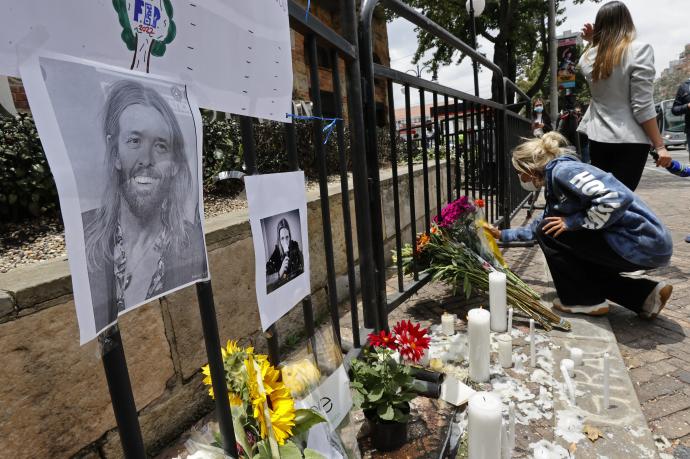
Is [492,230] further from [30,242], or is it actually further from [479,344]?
[30,242]

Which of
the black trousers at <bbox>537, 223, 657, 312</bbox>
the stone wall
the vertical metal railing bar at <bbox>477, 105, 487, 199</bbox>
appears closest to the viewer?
the stone wall

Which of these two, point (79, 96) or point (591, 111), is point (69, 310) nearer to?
point (79, 96)

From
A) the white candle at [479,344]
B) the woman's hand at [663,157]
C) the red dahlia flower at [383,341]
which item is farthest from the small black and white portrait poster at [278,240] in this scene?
the woman's hand at [663,157]

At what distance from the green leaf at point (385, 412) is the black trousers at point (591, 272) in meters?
1.70

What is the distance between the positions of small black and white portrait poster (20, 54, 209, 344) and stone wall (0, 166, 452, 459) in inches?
31.5

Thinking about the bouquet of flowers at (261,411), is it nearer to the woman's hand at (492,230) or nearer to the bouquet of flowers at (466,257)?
the bouquet of flowers at (466,257)

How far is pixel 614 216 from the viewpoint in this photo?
2.38m

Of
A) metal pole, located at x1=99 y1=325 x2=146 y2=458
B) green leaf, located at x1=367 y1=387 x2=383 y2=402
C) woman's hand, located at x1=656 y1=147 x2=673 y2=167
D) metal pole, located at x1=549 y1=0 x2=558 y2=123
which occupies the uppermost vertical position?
metal pole, located at x1=549 y1=0 x2=558 y2=123

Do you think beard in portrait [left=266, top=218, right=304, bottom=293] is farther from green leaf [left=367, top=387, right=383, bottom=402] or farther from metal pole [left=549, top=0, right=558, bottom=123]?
metal pole [left=549, top=0, right=558, bottom=123]

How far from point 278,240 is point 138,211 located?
1.38ft

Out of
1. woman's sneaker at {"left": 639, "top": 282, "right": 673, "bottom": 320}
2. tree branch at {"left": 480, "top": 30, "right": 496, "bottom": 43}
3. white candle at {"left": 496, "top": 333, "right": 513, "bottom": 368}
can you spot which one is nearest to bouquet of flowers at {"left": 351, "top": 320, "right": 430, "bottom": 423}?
white candle at {"left": 496, "top": 333, "right": 513, "bottom": 368}

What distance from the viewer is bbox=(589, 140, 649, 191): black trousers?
320cm

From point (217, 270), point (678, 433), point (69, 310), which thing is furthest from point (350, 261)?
point (678, 433)

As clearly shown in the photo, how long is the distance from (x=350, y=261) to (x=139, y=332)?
32.0 inches
